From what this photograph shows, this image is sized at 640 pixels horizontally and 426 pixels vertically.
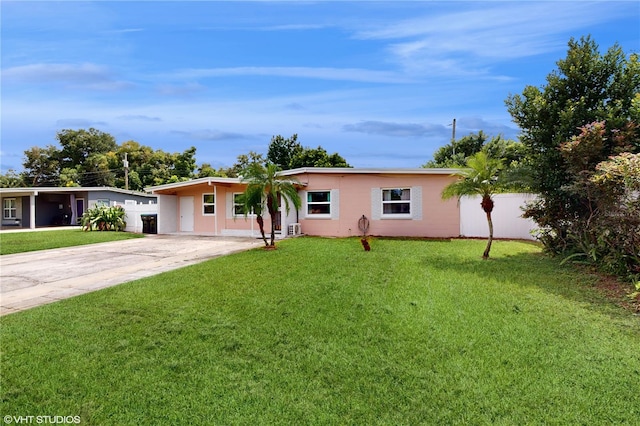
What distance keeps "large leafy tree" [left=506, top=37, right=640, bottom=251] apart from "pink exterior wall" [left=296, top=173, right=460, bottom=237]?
4.96m

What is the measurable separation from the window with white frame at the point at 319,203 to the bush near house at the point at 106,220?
1134 cm

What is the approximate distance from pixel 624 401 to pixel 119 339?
522cm

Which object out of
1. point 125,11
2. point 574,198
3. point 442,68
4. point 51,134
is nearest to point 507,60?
point 442,68

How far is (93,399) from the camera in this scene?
3.18 m

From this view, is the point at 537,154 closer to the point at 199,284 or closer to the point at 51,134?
the point at 199,284

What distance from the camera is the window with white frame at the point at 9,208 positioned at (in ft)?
89.6

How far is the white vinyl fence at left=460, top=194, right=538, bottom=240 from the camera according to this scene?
1429cm

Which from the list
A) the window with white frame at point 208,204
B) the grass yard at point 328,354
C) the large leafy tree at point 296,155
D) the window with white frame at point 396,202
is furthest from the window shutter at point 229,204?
the large leafy tree at point 296,155

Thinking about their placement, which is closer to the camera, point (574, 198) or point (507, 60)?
point (574, 198)

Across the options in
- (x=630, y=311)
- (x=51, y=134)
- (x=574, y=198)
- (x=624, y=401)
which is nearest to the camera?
(x=624, y=401)

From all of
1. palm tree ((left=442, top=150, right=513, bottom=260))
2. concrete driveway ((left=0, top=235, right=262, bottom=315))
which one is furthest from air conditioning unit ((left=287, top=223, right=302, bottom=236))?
palm tree ((left=442, top=150, right=513, bottom=260))

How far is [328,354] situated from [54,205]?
1239 inches

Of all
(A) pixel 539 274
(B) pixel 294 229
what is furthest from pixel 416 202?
(A) pixel 539 274

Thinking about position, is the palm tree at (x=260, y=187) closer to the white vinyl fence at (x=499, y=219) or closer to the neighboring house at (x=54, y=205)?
the white vinyl fence at (x=499, y=219)
